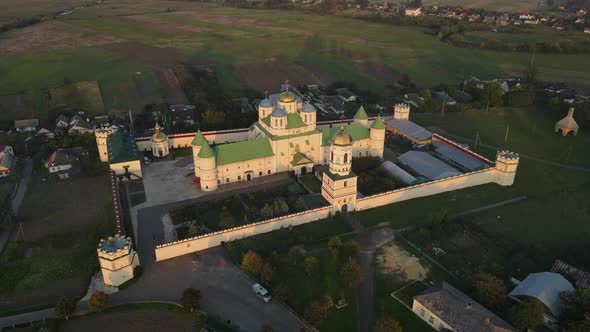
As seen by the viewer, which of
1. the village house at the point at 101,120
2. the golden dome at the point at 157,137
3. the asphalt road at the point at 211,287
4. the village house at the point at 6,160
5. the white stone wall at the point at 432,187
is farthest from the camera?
the village house at the point at 101,120

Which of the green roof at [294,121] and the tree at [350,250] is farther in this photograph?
the green roof at [294,121]

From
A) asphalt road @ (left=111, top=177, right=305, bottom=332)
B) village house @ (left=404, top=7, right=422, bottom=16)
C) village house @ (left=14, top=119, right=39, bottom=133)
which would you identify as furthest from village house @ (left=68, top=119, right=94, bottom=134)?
village house @ (left=404, top=7, right=422, bottom=16)

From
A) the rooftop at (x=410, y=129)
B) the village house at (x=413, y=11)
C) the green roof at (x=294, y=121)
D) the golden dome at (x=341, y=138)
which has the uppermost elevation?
the village house at (x=413, y=11)

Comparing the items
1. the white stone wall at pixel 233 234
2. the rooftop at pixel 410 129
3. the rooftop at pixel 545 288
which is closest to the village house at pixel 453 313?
the rooftop at pixel 545 288

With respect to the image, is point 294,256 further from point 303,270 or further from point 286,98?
point 286,98

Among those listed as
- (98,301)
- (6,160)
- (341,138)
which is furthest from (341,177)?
(6,160)

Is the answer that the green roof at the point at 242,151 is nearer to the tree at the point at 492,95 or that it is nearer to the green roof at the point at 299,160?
the green roof at the point at 299,160
